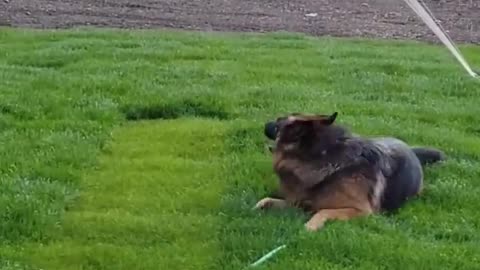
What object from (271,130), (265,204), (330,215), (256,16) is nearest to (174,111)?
(271,130)

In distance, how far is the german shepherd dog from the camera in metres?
6.51

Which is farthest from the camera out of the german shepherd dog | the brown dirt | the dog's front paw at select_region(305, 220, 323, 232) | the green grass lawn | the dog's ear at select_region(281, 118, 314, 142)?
the brown dirt

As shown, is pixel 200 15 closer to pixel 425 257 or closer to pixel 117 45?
pixel 117 45

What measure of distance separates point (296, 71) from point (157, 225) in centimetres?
461

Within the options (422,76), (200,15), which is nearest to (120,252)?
(422,76)

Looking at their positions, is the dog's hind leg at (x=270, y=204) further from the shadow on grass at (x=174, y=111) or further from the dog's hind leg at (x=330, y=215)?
the shadow on grass at (x=174, y=111)

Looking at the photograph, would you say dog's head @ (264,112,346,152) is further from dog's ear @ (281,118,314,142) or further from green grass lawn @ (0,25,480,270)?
green grass lawn @ (0,25,480,270)

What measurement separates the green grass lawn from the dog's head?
397 mm

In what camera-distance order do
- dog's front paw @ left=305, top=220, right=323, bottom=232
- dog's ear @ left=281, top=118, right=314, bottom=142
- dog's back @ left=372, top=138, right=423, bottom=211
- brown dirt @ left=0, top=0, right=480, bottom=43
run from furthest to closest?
brown dirt @ left=0, top=0, right=480, bottom=43 → dog's back @ left=372, top=138, right=423, bottom=211 → dog's ear @ left=281, top=118, right=314, bottom=142 → dog's front paw @ left=305, top=220, right=323, bottom=232

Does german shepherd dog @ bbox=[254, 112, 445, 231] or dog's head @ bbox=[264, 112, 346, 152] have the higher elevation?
dog's head @ bbox=[264, 112, 346, 152]

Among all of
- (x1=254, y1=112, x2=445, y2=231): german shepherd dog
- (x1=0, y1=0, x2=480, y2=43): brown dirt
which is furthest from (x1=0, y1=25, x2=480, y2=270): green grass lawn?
(x1=0, y1=0, x2=480, y2=43): brown dirt

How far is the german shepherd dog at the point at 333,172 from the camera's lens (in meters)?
6.51

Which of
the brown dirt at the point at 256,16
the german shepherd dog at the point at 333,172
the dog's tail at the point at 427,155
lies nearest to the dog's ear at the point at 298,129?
the german shepherd dog at the point at 333,172

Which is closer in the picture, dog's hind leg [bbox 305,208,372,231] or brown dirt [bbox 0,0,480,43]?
dog's hind leg [bbox 305,208,372,231]
